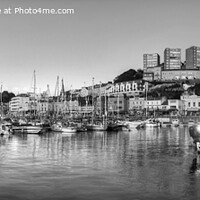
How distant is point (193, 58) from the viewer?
607 feet

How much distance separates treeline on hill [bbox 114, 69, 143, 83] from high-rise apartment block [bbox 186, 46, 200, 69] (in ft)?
82.7

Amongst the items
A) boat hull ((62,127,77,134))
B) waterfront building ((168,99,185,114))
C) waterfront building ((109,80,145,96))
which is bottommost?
boat hull ((62,127,77,134))

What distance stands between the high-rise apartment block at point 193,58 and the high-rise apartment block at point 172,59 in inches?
230

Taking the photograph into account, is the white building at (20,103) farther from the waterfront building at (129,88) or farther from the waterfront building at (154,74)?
the waterfront building at (154,74)

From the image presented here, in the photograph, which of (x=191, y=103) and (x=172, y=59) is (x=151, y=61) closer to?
(x=172, y=59)

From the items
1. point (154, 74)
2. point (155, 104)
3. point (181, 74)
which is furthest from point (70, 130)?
point (154, 74)

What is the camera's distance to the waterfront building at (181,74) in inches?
6644

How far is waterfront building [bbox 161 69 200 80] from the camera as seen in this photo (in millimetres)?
168750

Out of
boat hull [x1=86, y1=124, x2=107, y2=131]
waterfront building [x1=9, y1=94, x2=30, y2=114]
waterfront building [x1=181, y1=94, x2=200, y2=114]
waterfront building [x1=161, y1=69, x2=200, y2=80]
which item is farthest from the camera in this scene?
waterfront building [x1=9, y1=94, x2=30, y2=114]

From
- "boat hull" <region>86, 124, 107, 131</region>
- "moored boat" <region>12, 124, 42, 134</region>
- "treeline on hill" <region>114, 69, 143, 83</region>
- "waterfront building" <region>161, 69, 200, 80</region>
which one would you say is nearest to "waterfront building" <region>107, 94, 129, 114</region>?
"waterfront building" <region>161, 69, 200, 80</region>

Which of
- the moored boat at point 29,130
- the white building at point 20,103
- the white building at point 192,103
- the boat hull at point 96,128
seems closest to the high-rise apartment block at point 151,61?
the white building at point 192,103

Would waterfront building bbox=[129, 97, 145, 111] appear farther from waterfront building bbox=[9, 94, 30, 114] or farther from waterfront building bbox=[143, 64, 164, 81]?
waterfront building bbox=[9, 94, 30, 114]

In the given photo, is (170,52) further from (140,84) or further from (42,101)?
(42,101)

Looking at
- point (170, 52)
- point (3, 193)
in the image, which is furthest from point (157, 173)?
point (170, 52)
